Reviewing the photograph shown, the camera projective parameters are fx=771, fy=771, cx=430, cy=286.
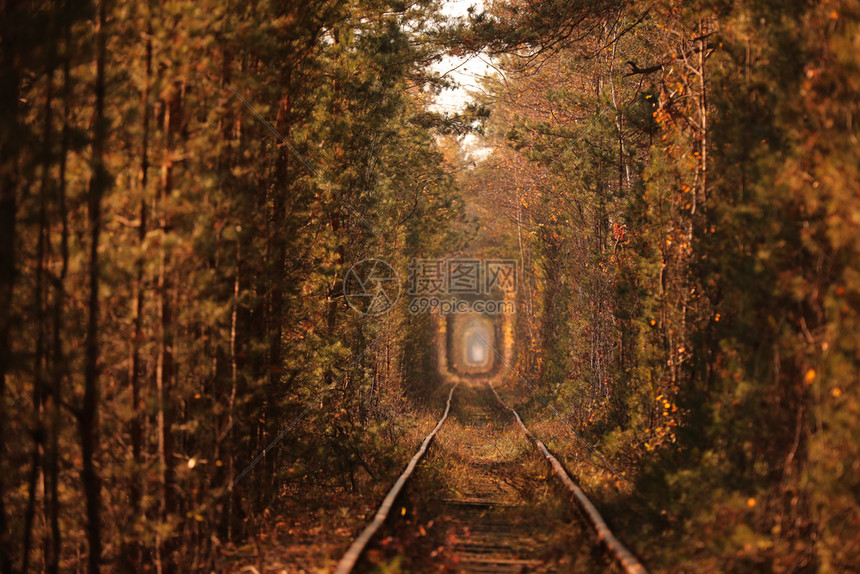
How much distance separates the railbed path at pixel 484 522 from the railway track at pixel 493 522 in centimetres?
1

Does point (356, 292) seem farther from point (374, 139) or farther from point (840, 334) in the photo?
point (840, 334)

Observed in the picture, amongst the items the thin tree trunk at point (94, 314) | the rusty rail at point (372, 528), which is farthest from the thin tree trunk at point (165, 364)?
the rusty rail at point (372, 528)

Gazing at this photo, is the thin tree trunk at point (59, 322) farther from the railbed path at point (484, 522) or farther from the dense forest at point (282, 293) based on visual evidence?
the railbed path at point (484, 522)

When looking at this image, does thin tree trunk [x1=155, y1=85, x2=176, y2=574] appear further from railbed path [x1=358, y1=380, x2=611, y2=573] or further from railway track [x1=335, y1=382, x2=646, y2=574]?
railbed path [x1=358, y1=380, x2=611, y2=573]

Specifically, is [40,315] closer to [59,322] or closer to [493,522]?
[59,322]

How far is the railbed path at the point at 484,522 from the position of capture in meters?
6.91

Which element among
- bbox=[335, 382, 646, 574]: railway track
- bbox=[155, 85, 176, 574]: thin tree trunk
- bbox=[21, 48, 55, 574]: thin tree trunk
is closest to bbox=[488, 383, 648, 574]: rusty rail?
bbox=[335, 382, 646, 574]: railway track

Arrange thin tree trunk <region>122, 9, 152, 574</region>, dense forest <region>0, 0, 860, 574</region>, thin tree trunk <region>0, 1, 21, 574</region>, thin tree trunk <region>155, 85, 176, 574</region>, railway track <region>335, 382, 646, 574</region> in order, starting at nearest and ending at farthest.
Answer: thin tree trunk <region>0, 1, 21, 574</region>
dense forest <region>0, 0, 860, 574</region>
thin tree trunk <region>122, 9, 152, 574</region>
thin tree trunk <region>155, 85, 176, 574</region>
railway track <region>335, 382, 646, 574</region>

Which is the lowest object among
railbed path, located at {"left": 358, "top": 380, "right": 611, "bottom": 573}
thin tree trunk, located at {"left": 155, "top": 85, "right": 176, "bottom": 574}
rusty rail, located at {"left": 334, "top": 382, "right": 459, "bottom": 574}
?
railbed path, located at {"left": 358, "top": 380, "right": 611, "bottom": 573}

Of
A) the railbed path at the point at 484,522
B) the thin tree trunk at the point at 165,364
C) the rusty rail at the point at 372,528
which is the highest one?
the thin tree trunk at the point at 165,364

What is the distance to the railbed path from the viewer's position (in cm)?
691

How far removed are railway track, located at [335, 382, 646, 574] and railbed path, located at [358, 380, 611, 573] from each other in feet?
0.04

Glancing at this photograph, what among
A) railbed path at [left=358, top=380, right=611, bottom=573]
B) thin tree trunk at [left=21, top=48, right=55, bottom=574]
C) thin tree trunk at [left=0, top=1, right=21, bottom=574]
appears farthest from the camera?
railbed path at [left=358, top=380, right=611, bottom=573]

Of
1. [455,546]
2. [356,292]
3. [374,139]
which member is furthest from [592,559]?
[374,139]
